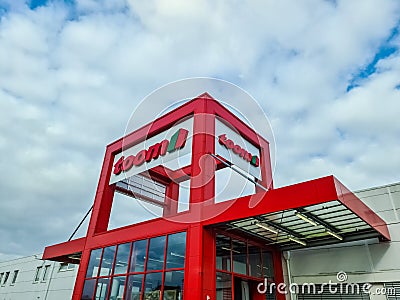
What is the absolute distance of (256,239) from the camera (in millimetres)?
11328

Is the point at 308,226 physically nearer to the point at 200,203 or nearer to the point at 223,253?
the point at 223,253

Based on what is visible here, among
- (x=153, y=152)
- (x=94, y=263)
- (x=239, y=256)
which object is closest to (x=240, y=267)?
(x=239, y=256)

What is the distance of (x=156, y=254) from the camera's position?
33.7 ft

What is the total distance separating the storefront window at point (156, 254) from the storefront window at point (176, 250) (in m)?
0.30

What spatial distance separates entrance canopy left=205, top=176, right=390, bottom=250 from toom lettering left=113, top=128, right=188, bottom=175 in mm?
3984

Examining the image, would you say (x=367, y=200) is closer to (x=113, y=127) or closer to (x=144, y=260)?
(x=144, y=260)

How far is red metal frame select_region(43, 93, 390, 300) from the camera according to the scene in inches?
330

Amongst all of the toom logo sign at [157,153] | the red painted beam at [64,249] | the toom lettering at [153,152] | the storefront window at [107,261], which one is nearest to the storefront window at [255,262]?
the toom logo sign at [157,153]

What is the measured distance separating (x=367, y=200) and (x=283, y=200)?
5961 mm

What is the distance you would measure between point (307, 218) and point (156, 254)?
4799 millimetres

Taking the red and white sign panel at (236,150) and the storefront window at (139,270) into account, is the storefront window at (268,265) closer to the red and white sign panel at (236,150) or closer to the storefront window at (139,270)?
the red and white sign panel at (236,150)

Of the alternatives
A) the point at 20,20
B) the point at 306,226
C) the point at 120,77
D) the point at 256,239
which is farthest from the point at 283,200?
the point at 20,20

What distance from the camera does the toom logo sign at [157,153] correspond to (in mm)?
12344

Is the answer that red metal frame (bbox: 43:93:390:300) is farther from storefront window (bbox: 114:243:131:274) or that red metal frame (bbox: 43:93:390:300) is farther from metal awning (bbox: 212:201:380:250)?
metal awning (bbox: 212:201:380:250)
